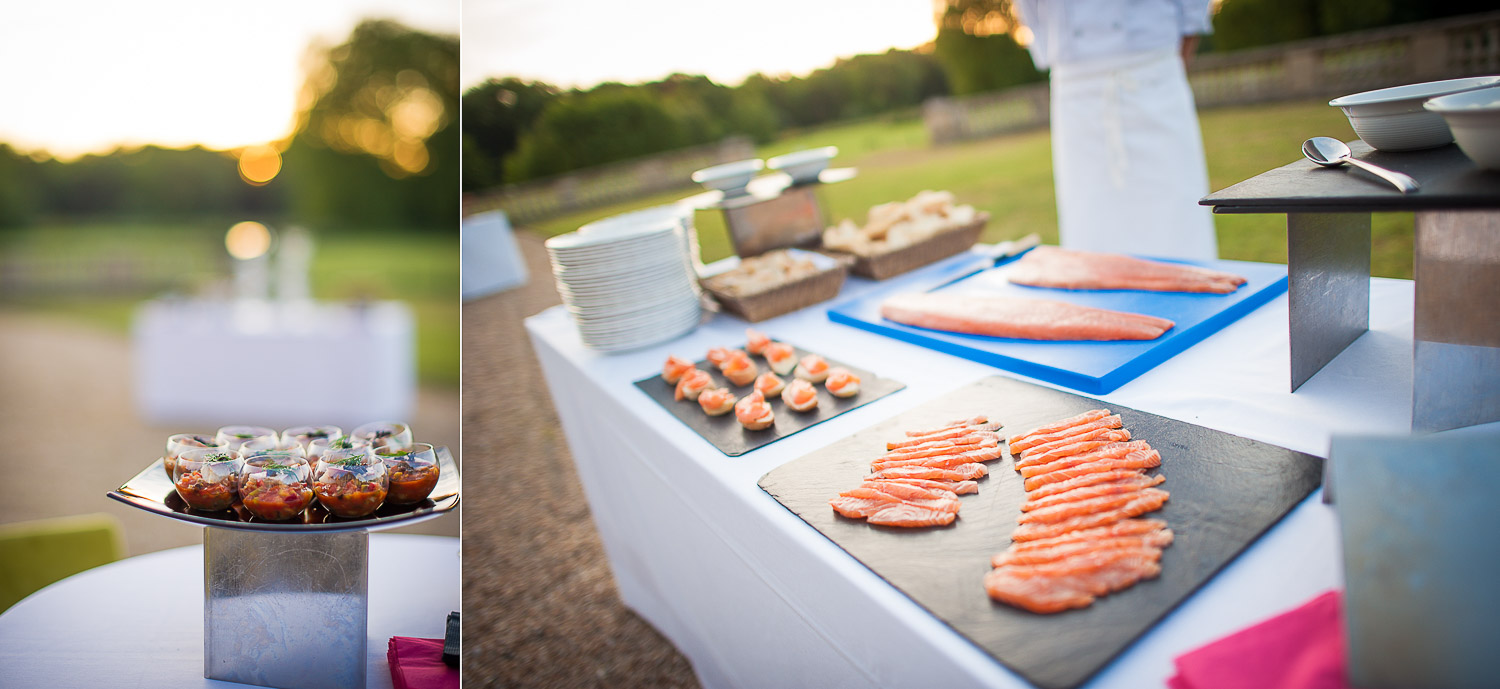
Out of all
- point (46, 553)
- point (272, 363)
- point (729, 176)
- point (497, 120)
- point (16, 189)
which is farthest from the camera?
point (16, 189)

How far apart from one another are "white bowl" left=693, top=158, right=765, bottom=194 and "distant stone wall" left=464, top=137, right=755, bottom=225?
920cm

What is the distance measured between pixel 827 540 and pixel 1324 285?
0.97 meters

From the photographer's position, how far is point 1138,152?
10.2ft

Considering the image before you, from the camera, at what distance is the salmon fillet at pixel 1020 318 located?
158 cm

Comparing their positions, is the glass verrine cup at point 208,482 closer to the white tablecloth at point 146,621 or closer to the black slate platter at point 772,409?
the white tablecloth at point 146,621

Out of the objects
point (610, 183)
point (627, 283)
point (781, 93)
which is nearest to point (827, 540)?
point (627, 283)

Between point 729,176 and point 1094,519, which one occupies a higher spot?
point 729,176

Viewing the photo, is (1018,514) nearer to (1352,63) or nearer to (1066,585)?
(1066,585)

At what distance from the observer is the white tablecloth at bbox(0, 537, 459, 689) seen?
4.52ft

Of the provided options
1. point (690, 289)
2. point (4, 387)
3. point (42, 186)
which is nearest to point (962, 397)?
point (690, 289)

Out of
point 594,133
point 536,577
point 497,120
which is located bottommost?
point 536,577

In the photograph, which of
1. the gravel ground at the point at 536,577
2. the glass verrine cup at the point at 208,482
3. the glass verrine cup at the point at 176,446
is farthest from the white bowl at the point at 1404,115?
the gravel ground at the point at 536,577

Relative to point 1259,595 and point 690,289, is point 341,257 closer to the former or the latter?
point 690,289

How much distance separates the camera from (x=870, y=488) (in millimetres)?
1148
